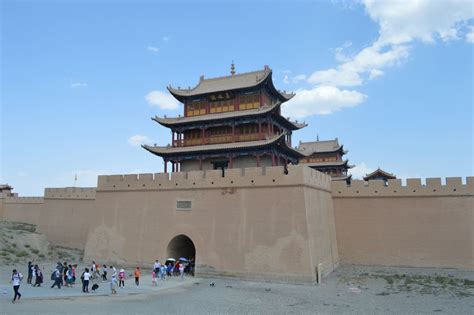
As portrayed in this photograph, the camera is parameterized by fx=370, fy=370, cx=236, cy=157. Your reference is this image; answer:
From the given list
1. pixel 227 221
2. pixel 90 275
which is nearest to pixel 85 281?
pixel 90 275

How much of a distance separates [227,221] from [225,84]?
9.62 m

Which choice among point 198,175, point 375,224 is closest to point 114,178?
point 198,175

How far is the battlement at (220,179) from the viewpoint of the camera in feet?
55.8

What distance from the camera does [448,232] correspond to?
18.4m

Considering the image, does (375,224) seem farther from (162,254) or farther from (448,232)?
(162,254)

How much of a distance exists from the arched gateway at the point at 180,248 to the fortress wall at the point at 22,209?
17.1 meters

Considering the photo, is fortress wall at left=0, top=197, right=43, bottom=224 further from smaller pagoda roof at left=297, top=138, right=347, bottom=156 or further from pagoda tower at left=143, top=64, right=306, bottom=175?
smaller pagoda roof at left=297, top=138, right=347, bottom=156

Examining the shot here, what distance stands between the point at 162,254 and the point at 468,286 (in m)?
13.6

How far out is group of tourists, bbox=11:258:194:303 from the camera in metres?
13.5

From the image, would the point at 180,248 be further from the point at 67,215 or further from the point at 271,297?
the point at 67,215

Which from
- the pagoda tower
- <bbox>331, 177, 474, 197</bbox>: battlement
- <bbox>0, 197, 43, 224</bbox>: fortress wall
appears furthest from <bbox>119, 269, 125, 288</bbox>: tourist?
<bbox>0, 197, 43, 224</bbox>: fortress wall

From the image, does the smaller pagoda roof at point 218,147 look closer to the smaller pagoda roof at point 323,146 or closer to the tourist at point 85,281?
the tourist at point 85,281

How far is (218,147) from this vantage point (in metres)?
21.6

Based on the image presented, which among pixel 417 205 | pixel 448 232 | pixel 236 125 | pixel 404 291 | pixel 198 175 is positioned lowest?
pixel 404 291
